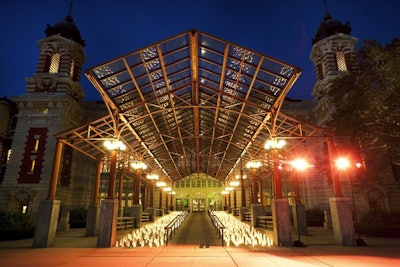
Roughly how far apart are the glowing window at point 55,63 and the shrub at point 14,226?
22.4 metres

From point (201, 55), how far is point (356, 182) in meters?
21.5

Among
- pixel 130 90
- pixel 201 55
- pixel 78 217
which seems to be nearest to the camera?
pixel 201 55

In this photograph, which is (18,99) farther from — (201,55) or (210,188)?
(210,188)

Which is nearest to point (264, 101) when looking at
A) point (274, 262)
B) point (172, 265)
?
point (274, 262)

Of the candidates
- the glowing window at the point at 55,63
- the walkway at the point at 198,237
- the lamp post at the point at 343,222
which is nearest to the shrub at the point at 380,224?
the lamp post at the point at 343,222

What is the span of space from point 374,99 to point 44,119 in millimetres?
32321

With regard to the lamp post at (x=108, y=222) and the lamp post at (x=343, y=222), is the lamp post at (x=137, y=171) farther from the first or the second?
the lamp post at (x=343, y=222)

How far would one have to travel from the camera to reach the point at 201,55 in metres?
13.4

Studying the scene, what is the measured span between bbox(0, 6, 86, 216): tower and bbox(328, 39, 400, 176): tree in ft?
94.7

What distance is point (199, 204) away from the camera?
4947cm

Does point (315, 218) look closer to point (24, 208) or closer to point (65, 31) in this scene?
point (24, 208)

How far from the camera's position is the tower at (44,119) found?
26594 millimetres

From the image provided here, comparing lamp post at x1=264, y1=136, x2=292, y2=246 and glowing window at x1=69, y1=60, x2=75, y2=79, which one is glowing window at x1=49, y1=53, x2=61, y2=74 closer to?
glowing window at x1=69, y1=60, x2=75, y2=79

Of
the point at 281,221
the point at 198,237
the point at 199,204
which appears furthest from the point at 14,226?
the point at 199,204
